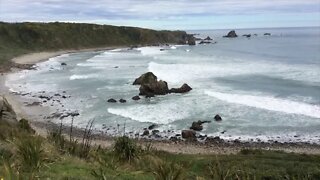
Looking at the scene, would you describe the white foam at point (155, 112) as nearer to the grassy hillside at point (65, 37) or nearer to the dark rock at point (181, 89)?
the dark rock at point (181, 89)

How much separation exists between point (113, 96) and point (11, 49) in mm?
54759

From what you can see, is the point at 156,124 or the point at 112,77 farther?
the point at 112,77

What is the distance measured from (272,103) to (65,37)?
3169 inches

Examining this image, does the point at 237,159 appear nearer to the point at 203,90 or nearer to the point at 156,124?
the point at 156,124

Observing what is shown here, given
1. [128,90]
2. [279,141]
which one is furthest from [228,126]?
[128,90]

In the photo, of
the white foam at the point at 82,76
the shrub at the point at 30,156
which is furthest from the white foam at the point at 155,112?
the shrub at the point at 30,156

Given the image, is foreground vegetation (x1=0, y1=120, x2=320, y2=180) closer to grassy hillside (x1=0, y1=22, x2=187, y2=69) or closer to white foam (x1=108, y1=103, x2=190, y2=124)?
white foam (x1=108, y1=103, x2=190, y2=124)

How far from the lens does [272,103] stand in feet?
119

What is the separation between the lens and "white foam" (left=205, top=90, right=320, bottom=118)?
1296 inches

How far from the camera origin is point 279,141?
85.7ft

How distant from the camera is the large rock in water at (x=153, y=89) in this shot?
41250 millimetres

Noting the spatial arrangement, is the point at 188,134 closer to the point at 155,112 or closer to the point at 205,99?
the point at 155,112

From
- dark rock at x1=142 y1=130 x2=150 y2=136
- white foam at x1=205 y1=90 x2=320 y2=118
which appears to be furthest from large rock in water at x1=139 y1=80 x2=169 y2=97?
dark rock at x1=142 y1=130 x2=150 y2=136

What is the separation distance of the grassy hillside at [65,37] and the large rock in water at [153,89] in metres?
43.1
